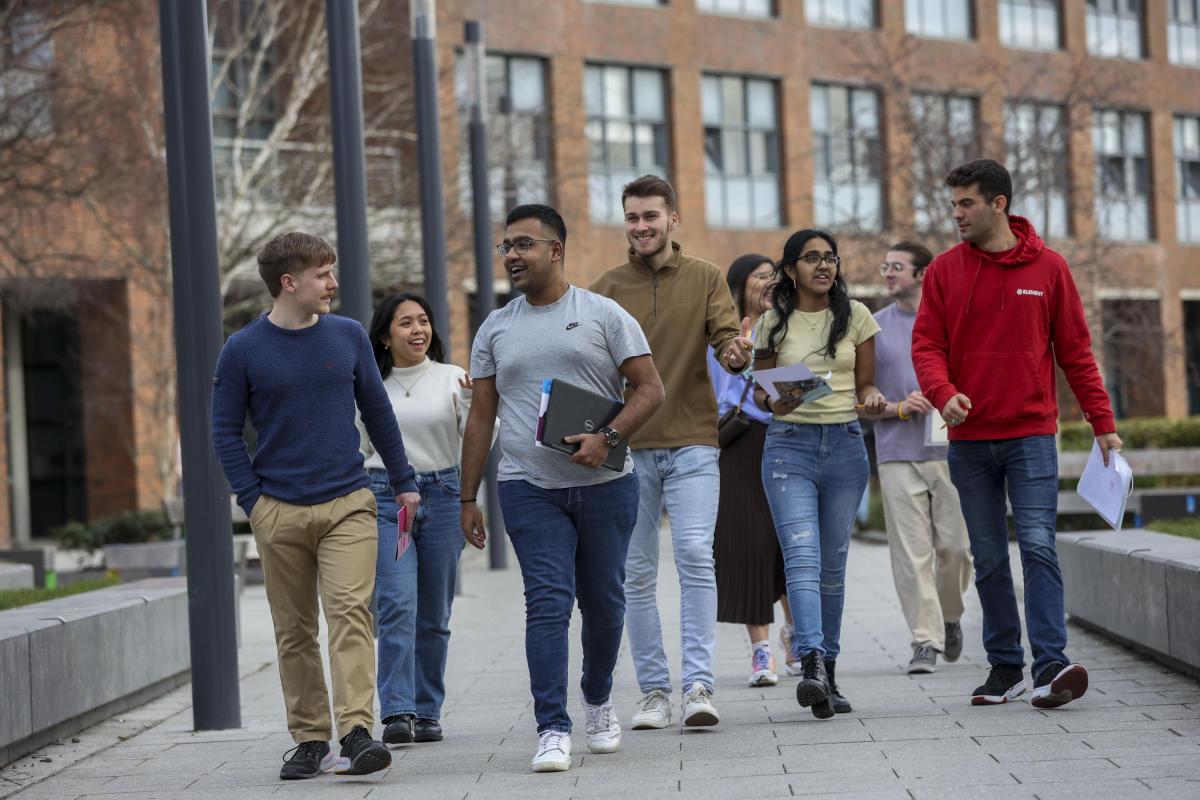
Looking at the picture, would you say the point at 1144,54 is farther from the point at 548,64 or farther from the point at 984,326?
the point at 984,326

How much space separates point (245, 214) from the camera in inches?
962

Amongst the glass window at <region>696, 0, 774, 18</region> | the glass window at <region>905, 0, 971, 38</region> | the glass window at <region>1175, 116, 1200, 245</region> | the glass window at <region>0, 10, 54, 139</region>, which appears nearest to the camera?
the glass window at <region>0, 10, 54, 139</region>

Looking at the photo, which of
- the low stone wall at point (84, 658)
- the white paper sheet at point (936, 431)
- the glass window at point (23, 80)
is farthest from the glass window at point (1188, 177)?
the low stone wall at point (84, 658)

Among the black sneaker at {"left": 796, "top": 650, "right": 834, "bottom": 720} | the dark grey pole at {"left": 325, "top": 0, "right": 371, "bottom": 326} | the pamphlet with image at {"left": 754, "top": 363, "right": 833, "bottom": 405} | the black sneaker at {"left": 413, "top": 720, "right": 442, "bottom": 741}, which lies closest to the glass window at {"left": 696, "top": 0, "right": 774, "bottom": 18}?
the dark grey pole at {"left": 325, "top": 0, "right": 371, "bottom": 326}

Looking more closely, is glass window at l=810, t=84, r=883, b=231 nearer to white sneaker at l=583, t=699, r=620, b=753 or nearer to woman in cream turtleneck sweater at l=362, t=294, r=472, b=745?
woman in cream turtleneck sweater at l=362, t=294, r=472, b=745

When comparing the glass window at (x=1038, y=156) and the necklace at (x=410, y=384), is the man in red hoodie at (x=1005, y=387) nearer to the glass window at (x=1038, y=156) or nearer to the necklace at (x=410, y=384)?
the necklace at (x=410, y=384)

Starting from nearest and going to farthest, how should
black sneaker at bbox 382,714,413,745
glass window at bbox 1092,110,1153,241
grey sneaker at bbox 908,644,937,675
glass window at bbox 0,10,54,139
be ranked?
black sneaker at bbox 382,714,413,745, grey sneaker at bbox 908,644,937,675, glass window at bbox 0,10,54,139, glass window at bbox 1092,110,1153,241

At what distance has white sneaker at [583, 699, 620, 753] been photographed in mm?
7039

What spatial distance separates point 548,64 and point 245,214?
11218 mm

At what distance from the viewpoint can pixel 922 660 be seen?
9.20 meters

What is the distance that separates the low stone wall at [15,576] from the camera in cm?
1282

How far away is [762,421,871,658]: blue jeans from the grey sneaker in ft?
4.00

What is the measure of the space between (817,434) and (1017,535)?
946 millimetres

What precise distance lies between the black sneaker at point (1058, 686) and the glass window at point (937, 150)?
17.4m
